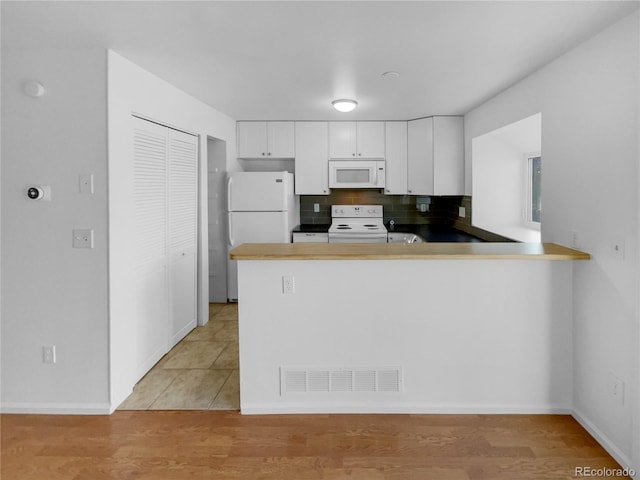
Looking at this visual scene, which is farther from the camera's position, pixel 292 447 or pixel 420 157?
pixel 420 157

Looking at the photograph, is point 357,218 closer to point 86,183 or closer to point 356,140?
point 356,140

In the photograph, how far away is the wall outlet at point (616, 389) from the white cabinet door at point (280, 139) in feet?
13.2

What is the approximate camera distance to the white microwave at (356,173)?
5.25 metres

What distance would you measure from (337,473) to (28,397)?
6.67 ft

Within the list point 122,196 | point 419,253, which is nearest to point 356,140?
point 419,253

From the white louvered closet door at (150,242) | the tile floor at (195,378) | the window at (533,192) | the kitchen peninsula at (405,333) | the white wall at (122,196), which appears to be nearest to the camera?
the kitchen peninsula at (405,333)

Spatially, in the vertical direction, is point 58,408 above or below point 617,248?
below

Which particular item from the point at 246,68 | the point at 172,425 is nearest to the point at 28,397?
the point at 172,425

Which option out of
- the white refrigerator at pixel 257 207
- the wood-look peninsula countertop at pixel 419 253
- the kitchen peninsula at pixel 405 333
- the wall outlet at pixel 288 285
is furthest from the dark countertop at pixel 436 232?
the wall outlet at pixel 288 285

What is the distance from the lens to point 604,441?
86.7 inches

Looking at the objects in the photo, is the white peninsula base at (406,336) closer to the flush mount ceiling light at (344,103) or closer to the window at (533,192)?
the window at (533,192)

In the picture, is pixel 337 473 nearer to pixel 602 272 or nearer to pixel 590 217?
A: pixel 602 272

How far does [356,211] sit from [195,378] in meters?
3.27

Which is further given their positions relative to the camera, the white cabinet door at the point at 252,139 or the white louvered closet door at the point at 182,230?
the white cabinet door at the point at 252,139
